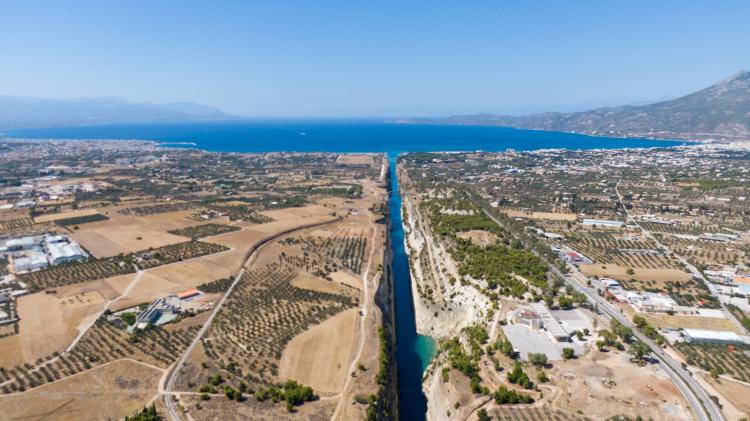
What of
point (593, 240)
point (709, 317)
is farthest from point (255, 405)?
point (593, 240)

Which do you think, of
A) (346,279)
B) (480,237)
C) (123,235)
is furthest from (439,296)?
(123,235)

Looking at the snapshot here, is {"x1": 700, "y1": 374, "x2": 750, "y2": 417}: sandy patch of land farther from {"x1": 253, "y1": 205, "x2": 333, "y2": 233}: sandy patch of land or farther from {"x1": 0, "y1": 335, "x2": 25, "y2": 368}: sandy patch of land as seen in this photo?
{"x1": 253, "y1": 205, "x2": 333, "y2": 233}: sandy patch of land

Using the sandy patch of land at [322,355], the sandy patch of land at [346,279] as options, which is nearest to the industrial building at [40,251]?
the sandy patch of land at [346,279]

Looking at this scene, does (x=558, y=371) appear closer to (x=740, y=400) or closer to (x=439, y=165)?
(x=740, y=400)

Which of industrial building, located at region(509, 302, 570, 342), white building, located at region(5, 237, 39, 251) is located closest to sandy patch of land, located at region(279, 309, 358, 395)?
industrial building, located at region(509, 302, 570, 342)

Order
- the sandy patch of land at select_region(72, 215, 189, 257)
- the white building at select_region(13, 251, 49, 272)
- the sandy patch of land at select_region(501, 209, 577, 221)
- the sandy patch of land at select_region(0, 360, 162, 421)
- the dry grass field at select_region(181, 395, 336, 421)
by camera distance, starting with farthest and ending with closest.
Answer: the sandy patch of land at select_region(501, 209, 577, 221) → the sandy patch of land at select_region(72, 215, 189, 257) → the white building at select_region(13, 251, 49, 272) → the sandy patch of land at select_region(0, 360, 162, 421) → the dry grass field at select_region(181, 395, 336, 421)

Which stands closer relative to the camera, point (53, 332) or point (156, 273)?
point (53, 332)
